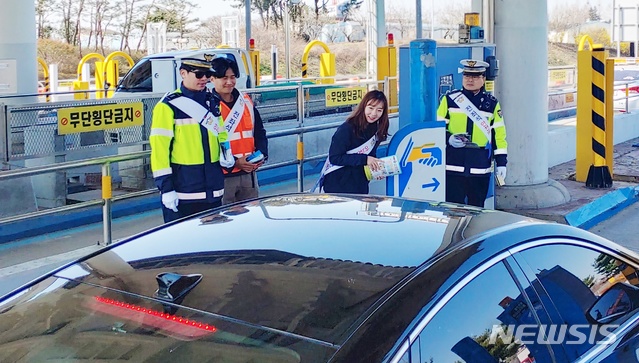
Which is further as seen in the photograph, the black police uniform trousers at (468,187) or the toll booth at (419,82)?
the black police uniform trousers at (468,187)

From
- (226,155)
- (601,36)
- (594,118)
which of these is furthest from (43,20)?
(226,155)

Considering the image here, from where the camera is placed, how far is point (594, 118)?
10.7 metres

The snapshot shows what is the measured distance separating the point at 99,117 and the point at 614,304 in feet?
21.4

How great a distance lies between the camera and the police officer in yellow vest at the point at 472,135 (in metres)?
7.39

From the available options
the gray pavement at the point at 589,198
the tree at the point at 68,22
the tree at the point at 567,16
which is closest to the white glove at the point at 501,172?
the gray pavement at the point at 589,198

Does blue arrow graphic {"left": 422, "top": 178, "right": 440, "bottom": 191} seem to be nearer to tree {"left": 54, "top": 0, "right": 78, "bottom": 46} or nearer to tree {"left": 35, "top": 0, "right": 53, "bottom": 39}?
tree {"left": 35, "top": 0, "right": 53, "bottom": 39}

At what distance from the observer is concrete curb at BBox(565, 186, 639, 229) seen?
30.0 feet

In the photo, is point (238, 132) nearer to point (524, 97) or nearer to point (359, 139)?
point (359, 139)

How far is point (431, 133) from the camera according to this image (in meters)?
7.01

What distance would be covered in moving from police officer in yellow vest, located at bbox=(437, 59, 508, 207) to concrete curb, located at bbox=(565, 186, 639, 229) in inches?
71.9

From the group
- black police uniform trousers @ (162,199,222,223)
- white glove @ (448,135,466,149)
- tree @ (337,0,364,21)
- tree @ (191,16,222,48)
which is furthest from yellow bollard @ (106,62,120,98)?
tree @ (337,0,364,21)

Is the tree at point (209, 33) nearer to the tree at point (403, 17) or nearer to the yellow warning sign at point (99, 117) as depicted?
the tree at point (403, 17)

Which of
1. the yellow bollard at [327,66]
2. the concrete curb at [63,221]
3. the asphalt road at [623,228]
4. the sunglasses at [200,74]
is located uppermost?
the yellow bollard at [327,66]

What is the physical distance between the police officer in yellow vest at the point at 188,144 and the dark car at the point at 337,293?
7.80ft
